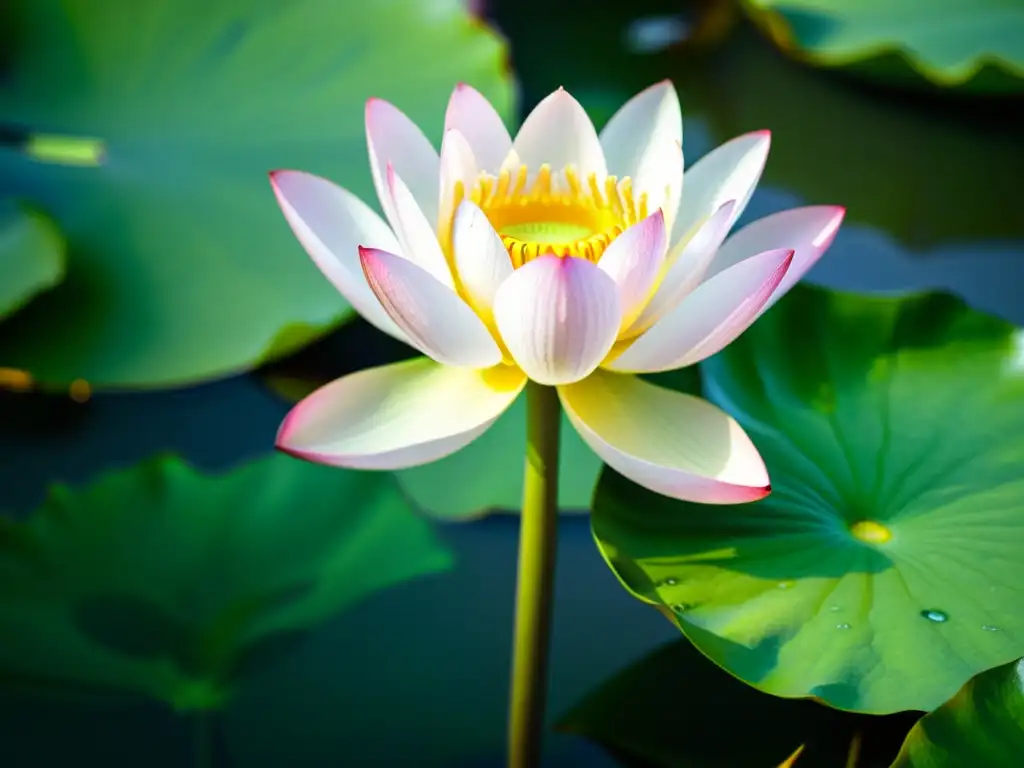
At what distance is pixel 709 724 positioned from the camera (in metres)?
0.89

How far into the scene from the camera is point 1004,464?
836mm

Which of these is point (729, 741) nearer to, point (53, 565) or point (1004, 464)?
point (1004, 464)

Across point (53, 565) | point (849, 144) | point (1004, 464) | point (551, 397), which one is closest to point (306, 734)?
point (53, 565)

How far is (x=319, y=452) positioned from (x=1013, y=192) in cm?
136

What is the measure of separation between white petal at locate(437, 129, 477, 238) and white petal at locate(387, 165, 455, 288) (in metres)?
0.03

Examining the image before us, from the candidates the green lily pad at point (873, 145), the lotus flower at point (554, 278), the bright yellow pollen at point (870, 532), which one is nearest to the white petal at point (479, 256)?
the lotus flower at point (554, 278)

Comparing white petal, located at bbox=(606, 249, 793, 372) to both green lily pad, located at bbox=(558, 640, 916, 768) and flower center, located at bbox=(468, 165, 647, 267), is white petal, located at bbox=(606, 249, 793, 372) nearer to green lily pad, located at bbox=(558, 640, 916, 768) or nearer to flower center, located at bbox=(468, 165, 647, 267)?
flower center, located at bbox=(468, 165, 647, 267)

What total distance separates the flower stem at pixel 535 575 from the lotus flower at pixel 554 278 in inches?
0.9

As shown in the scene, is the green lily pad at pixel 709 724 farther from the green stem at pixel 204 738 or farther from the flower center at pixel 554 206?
the flower center at pixel 554 206

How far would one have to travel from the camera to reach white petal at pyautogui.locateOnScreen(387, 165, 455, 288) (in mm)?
684

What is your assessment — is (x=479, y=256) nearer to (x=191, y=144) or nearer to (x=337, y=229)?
(x=337, y=229)

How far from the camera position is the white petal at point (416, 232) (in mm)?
684

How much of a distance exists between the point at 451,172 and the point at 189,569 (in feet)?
1.51

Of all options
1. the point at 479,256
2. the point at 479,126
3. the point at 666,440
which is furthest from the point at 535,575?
the point at 479,126
